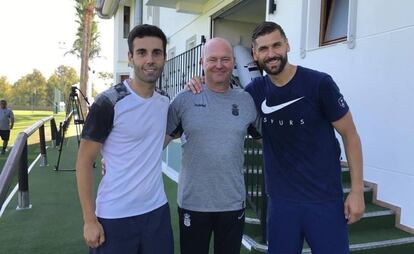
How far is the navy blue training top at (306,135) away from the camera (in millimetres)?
2340

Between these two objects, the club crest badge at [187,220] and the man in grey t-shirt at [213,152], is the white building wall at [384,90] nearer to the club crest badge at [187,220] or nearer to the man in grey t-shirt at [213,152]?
the man in grey t-shirt at [213,152]

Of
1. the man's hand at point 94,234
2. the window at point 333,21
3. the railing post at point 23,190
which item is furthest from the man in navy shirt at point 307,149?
the railing post at point 23,190

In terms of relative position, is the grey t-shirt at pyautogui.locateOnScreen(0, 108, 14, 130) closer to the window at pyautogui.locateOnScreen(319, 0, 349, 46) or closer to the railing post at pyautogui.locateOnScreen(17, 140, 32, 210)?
the railing post at pyautogui.locateOnScreen(17, 140, 32, 210)

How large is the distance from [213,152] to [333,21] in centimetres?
427

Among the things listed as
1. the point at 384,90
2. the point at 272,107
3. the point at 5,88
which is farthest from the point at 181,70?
the point at 5,88

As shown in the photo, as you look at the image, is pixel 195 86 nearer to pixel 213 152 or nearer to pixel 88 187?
pixel 213 152

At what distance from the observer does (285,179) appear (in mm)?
2451

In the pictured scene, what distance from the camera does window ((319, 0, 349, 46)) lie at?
5621mm

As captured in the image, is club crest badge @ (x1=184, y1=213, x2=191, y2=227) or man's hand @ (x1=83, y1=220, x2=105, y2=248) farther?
club crest badge @ (x1=184, y1=213, x2=191, y2=227)

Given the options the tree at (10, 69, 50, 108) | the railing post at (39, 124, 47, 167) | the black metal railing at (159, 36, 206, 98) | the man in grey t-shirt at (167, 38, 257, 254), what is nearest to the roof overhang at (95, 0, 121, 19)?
the black metal railing at (159, 36, 206, 98)

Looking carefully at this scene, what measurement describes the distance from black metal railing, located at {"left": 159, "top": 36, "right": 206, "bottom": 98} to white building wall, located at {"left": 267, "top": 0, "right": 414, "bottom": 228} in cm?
307

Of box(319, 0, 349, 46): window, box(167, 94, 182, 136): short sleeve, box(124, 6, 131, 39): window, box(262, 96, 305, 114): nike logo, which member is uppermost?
box(124, 6, 131, 39): window

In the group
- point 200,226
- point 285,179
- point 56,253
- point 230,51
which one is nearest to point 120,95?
point 230,51

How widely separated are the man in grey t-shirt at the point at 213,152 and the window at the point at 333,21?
11.8 ft
